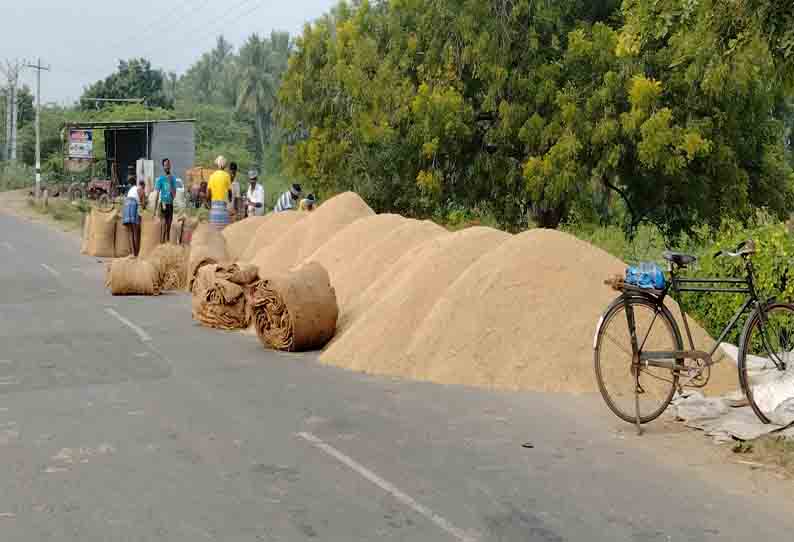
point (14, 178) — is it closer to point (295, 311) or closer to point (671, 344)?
point (295, 311)

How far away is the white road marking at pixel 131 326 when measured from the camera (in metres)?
11.5

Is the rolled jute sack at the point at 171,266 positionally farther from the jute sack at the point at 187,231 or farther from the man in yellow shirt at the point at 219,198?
the jute sack at the point at 187,231

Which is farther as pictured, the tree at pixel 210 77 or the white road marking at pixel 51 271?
the tree at pixel 210 77

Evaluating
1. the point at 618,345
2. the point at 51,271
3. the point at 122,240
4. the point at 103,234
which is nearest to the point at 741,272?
the point at 618,345

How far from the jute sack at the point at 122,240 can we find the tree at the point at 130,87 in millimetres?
65527

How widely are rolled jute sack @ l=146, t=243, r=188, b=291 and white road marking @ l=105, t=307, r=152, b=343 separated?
2832 mm

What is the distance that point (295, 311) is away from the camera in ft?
34.3

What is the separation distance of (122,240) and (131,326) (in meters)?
11.3

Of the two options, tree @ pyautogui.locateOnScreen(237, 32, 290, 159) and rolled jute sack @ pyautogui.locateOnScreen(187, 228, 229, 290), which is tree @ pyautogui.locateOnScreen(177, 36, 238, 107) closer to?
tree @ pyautogui.locateOnScreen(237, 32, 290, 159)

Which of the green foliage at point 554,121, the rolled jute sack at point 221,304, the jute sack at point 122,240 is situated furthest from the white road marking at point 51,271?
the green foliage at point 554,121

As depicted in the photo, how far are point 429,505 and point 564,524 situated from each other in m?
0.73

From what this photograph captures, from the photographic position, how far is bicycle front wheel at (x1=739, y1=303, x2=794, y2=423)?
708 centimetres

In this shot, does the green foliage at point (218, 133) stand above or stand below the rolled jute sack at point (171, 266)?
above

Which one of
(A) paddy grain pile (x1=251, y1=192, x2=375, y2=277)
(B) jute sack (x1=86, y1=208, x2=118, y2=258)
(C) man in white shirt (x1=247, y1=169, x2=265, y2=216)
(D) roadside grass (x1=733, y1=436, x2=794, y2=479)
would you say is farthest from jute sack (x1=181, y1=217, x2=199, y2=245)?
(D) roadside grass (x1=733, y1=436, x2=794, y2=479)
